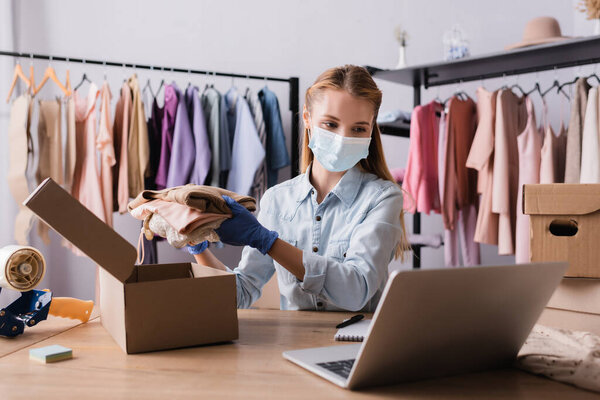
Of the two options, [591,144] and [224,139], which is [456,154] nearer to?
[591,144]

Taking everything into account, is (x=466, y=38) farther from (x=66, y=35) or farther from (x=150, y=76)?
(x=66, y=35)

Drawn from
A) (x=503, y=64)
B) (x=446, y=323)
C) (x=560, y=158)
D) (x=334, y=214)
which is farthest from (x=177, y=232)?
(x=503, y=64)

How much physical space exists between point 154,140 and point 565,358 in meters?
2.55

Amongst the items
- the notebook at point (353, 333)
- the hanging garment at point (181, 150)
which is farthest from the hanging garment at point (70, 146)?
the notebook at point (353, 333)

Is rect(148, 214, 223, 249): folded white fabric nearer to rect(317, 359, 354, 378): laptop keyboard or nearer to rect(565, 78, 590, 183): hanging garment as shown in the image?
Result: rect(317, 359, 354, 378): laptop keyboard

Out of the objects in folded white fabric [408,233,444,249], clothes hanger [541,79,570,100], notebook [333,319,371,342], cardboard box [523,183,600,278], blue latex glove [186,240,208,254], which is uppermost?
clothes hanger [541,79,570,100]

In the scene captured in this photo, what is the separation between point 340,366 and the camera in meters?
0.77

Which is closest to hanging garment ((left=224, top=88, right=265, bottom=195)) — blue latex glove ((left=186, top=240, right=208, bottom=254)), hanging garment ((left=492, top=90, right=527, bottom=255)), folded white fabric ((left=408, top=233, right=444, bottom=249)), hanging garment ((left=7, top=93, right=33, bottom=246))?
folded white fabric ((left=408, top=233, right=444, bottom=249))

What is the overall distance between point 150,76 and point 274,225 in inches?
95.1

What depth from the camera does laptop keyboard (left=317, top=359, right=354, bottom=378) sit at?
0.74 m

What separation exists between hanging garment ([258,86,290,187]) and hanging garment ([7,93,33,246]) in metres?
1.24

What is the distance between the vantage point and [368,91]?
1398 mm

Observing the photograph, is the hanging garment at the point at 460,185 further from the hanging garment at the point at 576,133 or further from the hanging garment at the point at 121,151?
the hanging garment at the point at 121,151

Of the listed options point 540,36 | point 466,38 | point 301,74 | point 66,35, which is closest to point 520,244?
point 540,36
